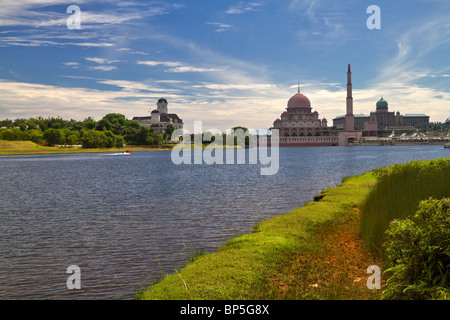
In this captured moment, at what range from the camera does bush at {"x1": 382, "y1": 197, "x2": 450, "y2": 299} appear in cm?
695

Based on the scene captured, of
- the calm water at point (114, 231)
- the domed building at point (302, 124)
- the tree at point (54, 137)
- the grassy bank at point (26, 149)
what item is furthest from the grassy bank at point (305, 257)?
the domed building at point (302, 124)

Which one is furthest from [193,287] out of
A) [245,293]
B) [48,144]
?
[48,144]

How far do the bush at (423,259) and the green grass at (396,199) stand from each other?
309 centimetres

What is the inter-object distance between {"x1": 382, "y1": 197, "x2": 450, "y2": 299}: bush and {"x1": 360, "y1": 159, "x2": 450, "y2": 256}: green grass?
10.1 feet

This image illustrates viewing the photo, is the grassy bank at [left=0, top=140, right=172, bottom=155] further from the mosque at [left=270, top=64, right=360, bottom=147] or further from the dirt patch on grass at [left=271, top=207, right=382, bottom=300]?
the dirt patch on grass at [left=271, top=207, right=382, bottom=300]

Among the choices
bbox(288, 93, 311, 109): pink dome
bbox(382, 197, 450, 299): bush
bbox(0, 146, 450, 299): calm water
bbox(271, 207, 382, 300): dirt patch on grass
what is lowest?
bbox(0, 146, 450, 299): calm water

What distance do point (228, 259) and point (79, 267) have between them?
5.79 meters

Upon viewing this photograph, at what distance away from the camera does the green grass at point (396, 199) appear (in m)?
12.0

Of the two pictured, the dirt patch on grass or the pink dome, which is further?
the pink dome

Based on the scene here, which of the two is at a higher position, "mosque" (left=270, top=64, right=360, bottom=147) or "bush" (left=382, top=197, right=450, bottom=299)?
"mosque" (left=270, top=64, right=360, bottom=147)

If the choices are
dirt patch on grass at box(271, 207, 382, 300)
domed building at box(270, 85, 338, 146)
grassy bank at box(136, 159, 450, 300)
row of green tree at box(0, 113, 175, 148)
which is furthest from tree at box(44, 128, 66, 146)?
dirt patch on grass at box(271, 207, 382, 300)

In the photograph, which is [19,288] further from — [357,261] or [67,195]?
[67,195]

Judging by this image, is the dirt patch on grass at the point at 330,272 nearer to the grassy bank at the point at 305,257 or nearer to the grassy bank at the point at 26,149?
the grassy bank at the point at 305,257
